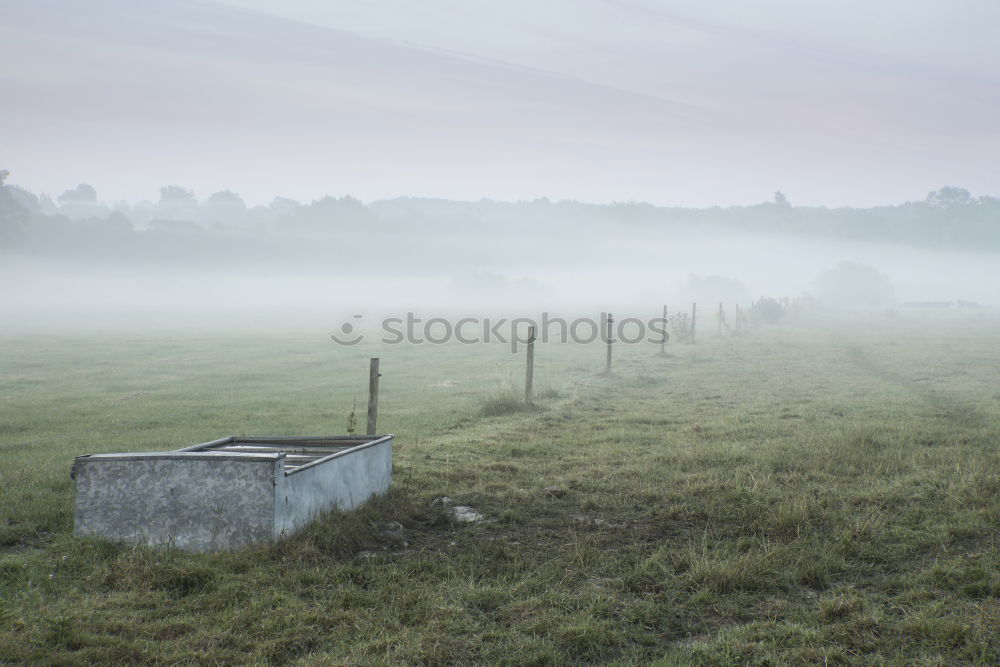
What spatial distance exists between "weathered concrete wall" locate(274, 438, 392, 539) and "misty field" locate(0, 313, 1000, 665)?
7.6 inches

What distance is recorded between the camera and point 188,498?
7.11 m

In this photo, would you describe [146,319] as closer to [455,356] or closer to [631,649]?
[455,356]

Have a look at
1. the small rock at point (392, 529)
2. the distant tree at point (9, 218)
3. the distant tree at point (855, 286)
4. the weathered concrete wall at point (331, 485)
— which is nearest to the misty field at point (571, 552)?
the small rock at point (392, 529)

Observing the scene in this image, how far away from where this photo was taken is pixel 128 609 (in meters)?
5.91

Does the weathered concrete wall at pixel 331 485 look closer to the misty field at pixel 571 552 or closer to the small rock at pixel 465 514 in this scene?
the misty field at pixel 571 552

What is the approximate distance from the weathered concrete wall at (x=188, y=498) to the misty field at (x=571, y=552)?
0.22 meters

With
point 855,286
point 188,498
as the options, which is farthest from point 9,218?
point 855,286

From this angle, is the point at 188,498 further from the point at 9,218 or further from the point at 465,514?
the point at 9,218

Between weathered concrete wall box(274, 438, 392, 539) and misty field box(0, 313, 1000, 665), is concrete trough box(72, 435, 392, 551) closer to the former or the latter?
weathered concrete wall box(274, 438, 392, 539)

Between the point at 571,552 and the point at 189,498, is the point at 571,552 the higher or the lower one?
the lower one

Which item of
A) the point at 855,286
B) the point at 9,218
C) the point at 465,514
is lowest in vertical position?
the point at 465,514

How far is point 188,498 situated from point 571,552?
12.1ft

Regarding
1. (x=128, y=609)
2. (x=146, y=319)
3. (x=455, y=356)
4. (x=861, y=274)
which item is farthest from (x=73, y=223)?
(x=128, y=609)

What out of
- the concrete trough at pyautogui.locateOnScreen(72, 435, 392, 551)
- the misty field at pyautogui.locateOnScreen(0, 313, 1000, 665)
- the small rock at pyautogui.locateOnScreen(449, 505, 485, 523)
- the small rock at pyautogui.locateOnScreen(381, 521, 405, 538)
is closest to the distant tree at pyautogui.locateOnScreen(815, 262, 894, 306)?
the misty field at pyautogui.locateOnScreen(0, 313, 1000, 665)
